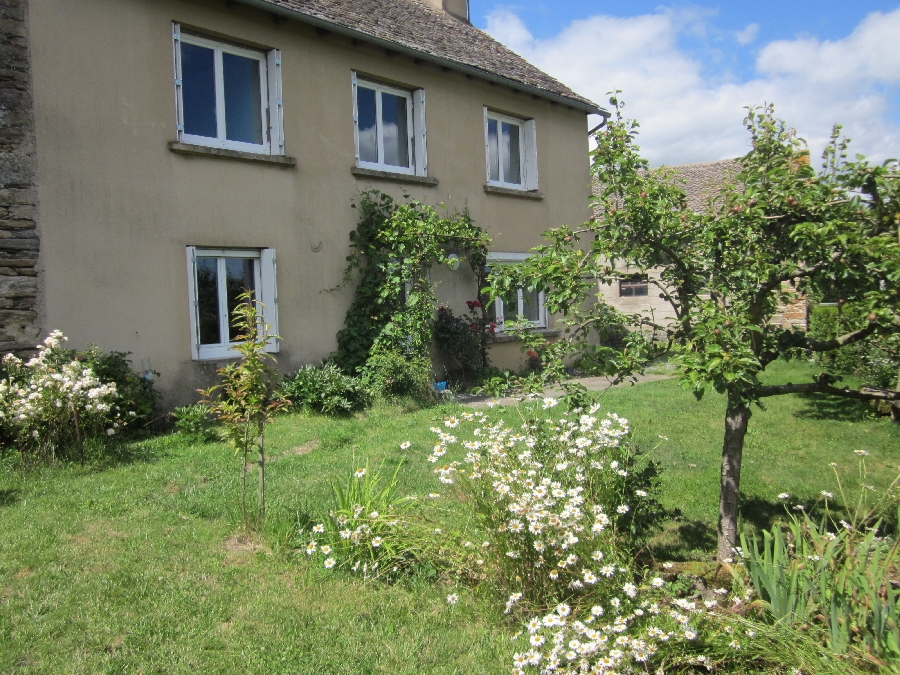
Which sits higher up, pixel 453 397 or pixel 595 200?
pixel 595 200

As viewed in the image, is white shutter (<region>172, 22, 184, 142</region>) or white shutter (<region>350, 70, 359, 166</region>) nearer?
white shutter (<region>172, 22, 184, 142</region>)

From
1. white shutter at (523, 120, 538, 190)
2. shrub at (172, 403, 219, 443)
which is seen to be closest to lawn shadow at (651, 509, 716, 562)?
shrub at (172, 403, 219, 443)

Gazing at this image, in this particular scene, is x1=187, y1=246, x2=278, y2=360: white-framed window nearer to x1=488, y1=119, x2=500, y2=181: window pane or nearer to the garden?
the garden

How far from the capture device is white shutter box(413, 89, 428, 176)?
1112 cm

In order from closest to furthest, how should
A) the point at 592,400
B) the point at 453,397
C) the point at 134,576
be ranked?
the point at 134,576 → the point at 592,400 → the point at 453,397

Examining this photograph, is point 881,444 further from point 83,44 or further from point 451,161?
point 83,44

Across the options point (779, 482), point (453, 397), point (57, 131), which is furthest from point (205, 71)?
point (779, 482)

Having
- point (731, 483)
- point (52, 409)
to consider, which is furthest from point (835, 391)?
point (52, 409)

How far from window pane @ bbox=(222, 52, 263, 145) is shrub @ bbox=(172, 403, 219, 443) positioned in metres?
3.66

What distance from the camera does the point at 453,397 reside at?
1011 cm

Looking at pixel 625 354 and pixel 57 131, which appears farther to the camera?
pixel 57 131

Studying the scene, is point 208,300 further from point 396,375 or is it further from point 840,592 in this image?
point 840,592

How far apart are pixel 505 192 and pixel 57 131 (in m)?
7.37

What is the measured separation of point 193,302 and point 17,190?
6.97ft
